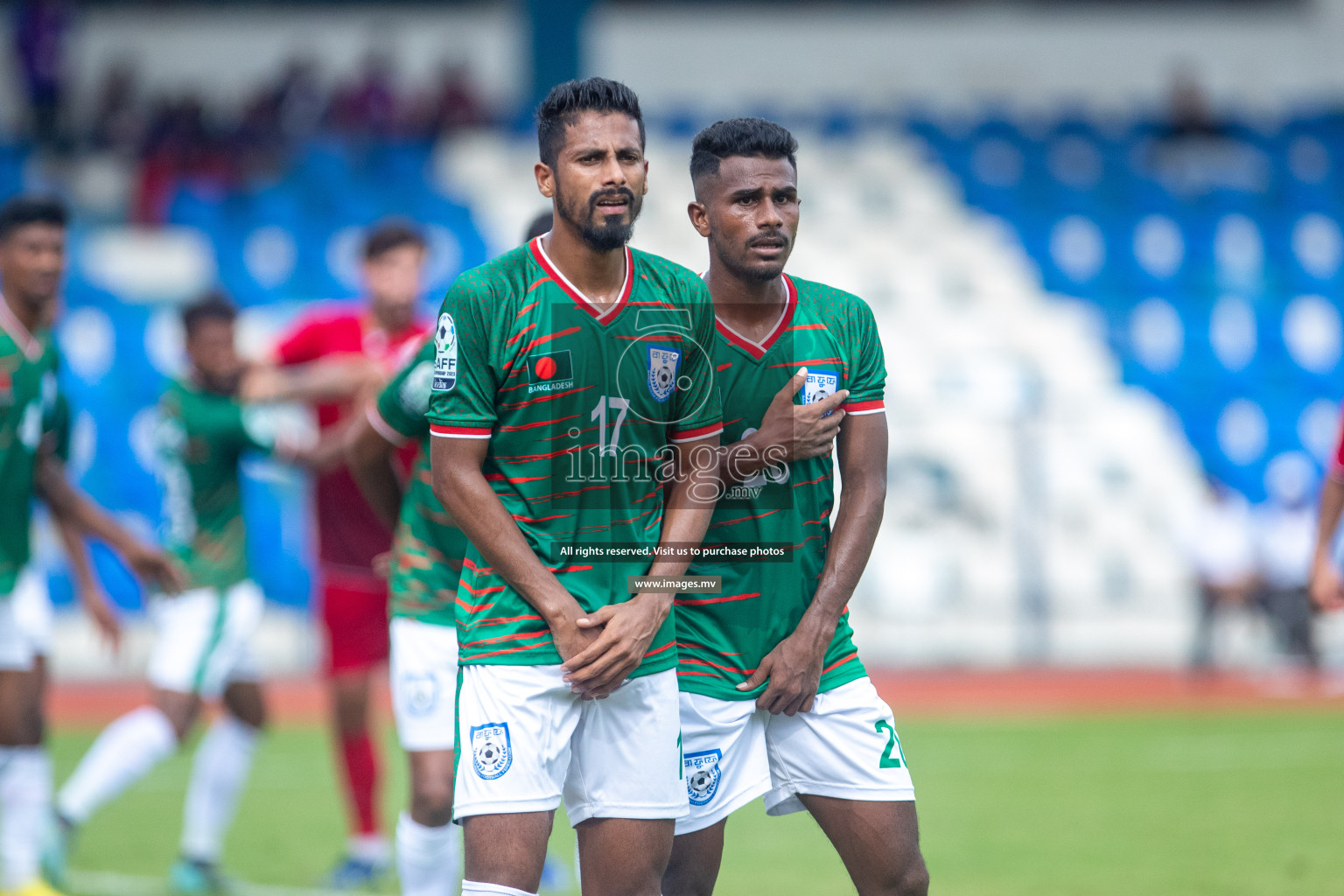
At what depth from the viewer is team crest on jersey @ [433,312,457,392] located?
3.56m

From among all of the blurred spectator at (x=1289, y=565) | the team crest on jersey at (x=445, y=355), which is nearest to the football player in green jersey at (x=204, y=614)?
the team crest on jersey at (x=445, y=355)

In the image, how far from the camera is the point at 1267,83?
21.1 m

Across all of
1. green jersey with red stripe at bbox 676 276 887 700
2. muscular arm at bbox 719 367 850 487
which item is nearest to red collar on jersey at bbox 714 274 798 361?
green jersey with red stripe at bbox 676 276 887 700

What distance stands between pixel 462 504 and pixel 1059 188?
16984 millimetres

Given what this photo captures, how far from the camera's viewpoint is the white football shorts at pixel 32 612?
5730mm

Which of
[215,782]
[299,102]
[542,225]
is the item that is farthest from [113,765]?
[299,102]

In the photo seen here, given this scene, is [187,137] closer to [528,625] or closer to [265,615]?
[265,615]

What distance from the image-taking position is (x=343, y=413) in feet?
23.3

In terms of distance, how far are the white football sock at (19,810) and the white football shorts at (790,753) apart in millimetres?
2909

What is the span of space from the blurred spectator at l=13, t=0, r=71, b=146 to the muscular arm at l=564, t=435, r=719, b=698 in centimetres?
1666

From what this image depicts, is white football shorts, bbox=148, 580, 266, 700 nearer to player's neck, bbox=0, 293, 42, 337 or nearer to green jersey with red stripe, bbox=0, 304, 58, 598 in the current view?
green jersey with red stripe, bbox=0, 304, 58, 598

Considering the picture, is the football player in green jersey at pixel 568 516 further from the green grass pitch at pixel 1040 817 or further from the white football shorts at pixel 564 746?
the green grass pitch at pixel 1040 817

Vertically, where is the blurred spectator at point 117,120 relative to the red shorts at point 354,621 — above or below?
above

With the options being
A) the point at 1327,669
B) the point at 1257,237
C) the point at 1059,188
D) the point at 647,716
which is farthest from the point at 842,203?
the point at 647,716
